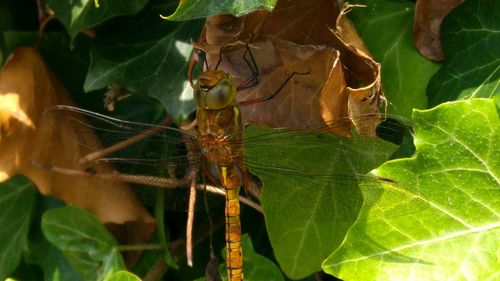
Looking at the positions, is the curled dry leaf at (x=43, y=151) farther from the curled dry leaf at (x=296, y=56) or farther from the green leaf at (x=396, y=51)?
the green leaf at (x=396, y=51)

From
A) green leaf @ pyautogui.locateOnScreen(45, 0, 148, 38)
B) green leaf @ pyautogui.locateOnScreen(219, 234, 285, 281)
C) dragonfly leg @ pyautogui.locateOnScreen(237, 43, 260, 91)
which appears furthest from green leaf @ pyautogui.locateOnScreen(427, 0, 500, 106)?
green leaf @ pyautogui.locateOnScreen(45, 0, 148, 38)

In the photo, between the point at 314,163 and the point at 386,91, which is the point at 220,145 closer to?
the point at 314,163

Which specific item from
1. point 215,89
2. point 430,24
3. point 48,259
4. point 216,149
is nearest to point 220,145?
point 216,149

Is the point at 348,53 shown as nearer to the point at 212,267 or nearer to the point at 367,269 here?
the point at 367,269

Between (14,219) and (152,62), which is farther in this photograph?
(14,219)

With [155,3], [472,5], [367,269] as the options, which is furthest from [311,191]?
[155,3]

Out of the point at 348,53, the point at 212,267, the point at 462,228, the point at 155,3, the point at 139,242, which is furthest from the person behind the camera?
the point at 139,242

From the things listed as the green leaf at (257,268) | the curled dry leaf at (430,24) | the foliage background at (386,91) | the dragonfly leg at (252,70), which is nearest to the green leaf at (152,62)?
the foliage background at (386,91)

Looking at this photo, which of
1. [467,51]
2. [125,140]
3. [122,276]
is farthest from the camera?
[125,140]
